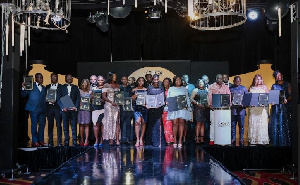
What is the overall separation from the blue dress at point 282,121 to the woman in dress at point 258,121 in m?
0.19

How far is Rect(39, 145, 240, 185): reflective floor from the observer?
15.2 ft

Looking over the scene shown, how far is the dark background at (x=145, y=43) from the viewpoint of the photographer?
11.9 m

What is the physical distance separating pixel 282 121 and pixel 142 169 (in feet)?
13.4

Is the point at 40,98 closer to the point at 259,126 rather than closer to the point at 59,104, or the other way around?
the point at 59,104

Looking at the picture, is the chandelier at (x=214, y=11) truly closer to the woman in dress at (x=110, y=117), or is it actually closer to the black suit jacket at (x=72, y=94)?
the woman in dress at (x=110, y=117)

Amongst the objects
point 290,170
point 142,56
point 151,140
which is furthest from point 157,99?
point 142,56

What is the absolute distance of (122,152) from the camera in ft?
23.4

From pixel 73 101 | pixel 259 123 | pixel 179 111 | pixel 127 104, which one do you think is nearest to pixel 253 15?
pixel 259 123

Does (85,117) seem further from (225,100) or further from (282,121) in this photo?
(282,121)

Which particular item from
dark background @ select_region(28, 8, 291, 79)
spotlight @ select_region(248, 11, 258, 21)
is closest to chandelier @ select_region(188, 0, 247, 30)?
spotlight @ select_region(248, 11, 258, 21)

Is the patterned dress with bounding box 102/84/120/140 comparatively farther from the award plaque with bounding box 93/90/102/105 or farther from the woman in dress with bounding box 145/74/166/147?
the woman in dress with bounding box 145/74/166/147

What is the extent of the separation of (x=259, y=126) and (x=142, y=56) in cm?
506

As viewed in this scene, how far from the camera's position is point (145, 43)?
40.4ft

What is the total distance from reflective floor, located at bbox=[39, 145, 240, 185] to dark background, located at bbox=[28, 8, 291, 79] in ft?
17.9
